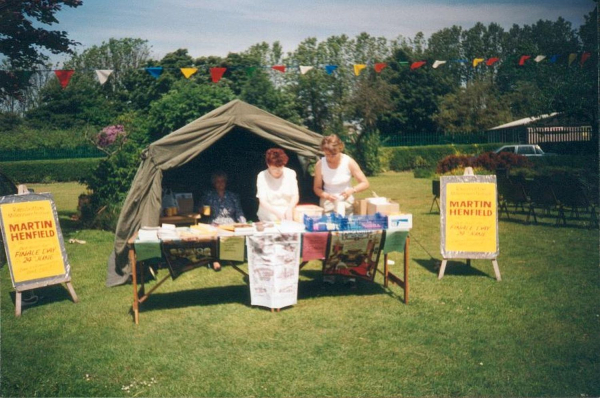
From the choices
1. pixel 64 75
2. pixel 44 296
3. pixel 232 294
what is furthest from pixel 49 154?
pixel 232 294

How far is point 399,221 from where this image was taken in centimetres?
557

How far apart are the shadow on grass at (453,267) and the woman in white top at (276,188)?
2110 mm

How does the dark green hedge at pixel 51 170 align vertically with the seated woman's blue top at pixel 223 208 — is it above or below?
above

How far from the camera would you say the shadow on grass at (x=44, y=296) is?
600 centimetres

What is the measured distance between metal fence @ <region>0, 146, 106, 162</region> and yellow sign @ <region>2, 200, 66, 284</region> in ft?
70.1

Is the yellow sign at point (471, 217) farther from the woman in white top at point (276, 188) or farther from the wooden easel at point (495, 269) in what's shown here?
the woman in white top at point (276, 188)

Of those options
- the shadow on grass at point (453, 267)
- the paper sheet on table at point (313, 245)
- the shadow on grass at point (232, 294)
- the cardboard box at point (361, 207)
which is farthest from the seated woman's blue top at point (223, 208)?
the shadow on grass at point (453, 267)

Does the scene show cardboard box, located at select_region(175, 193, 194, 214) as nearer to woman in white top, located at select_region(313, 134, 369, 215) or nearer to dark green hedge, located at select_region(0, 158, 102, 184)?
woman in white top, located at select_region(313, 134, 369, 215)

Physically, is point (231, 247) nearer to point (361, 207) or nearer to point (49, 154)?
point (361, 207)

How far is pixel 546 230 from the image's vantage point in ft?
31.3

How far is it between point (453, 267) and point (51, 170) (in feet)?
75.4

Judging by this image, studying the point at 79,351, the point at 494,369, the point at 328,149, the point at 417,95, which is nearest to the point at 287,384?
the point at 494,369

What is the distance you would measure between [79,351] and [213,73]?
6.87m

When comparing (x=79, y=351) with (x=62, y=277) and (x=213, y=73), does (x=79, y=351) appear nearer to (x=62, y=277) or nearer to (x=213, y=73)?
(x=62, y=277)
